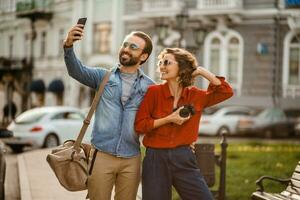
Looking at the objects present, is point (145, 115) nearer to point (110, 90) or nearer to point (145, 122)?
point (145, 122)

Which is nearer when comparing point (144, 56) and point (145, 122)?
point (145, 122)

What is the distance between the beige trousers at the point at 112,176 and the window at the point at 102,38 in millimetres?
32346

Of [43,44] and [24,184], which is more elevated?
[43,44]

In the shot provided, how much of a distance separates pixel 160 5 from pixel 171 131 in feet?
A: 98.9

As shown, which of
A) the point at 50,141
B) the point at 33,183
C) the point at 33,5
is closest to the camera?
the point at 33,183

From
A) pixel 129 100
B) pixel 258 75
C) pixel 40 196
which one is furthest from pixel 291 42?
pixel 129 100

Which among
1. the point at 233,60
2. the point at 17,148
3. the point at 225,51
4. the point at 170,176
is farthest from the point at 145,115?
the point at 225,51

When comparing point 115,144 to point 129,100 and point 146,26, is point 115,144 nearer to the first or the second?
point 129,100

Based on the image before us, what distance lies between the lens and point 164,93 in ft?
16.6

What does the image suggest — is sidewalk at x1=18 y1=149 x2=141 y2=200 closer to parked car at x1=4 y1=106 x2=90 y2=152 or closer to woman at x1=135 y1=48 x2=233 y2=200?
woman at x1=135 y1=48 x2=233 y2=200

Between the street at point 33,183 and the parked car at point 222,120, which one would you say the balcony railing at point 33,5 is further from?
the street at point 33,183

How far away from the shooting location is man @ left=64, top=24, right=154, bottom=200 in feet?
16.8

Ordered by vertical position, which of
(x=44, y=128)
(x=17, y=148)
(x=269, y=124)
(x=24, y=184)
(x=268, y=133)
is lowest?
(x=268, y=133)

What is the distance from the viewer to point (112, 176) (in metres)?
5.17
